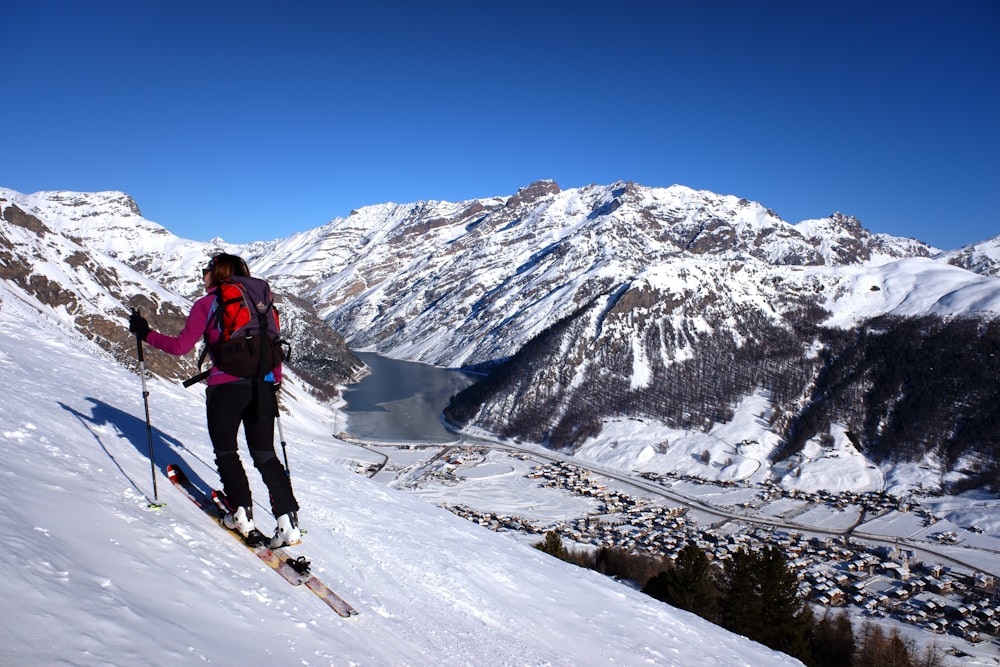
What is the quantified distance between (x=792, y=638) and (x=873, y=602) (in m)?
35.2

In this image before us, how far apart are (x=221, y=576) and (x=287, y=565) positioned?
0.92 metres

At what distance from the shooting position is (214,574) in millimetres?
5891

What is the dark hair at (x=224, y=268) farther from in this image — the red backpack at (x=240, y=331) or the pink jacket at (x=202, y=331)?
the pink jacket at (x=202, y=331)

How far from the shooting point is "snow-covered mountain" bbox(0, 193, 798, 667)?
14.7 feet

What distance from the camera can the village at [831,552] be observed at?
174ft

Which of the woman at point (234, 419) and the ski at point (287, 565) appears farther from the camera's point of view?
the woman at point (234, 419)

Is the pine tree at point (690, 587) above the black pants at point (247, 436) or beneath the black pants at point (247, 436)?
beneath

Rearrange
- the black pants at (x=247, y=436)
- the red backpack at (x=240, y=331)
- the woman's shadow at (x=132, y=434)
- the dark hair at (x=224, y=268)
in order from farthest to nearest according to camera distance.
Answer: the woman's shadow at (x=132, y=434)
the dark hair at (x=224, y=268)
the black pants at (x=247, y=436)
the red backpack at (x=240, y=331)

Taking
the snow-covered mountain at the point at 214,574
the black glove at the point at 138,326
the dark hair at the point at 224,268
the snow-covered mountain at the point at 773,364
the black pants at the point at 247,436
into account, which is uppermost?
the snow-covered mountain at the point at 773,364

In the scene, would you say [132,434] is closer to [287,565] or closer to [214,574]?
[287,565]

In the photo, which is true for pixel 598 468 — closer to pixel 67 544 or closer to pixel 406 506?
pixel 406 506

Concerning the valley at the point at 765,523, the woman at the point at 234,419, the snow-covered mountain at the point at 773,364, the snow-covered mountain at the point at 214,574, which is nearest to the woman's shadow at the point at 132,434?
the snow-covered mountain at the point at 214,574

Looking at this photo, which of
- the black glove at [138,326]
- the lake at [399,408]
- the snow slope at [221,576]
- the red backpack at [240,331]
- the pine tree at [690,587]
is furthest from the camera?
the lake at [399,408]

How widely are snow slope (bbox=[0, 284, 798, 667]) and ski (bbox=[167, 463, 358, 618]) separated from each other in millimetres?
125
